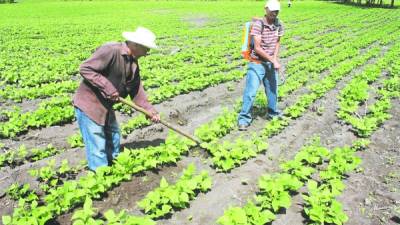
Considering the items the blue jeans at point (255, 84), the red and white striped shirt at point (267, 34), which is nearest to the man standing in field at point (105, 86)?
the blue jeans at point (255, 84)

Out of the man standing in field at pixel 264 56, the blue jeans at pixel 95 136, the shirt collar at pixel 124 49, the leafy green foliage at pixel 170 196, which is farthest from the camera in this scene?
the man standing in field at pixel 264 56

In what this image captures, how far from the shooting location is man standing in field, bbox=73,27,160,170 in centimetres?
466

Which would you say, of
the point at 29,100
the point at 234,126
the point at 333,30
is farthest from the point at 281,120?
the point at 333,30

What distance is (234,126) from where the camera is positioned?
24.8 ft

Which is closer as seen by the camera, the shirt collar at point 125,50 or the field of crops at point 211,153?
the field of crops at point 211,153

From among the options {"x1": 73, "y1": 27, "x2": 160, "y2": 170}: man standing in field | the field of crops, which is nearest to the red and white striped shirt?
the field of crops

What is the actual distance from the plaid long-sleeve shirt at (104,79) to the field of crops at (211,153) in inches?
24.2

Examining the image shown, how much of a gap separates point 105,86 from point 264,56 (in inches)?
129

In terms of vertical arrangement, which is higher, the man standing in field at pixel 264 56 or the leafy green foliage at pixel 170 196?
the man standing in field at pixel 264 56

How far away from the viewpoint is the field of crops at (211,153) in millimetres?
4586

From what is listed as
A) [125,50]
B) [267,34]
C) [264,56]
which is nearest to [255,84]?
[264,56]

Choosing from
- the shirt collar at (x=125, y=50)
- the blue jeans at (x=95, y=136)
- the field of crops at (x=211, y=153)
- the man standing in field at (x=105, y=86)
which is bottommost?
the field of crops at (x=211, y=153)

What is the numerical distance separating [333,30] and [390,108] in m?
17.1

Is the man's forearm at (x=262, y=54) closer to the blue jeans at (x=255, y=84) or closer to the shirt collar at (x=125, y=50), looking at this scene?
the blue jeans at (x=255, y=84)
